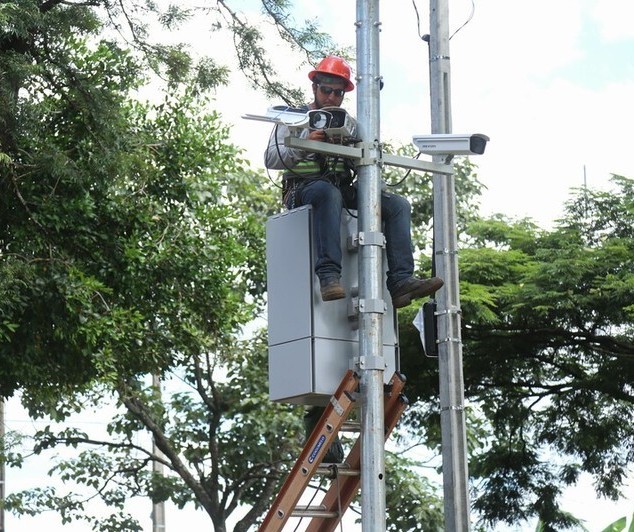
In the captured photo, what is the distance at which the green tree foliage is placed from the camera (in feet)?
42.6

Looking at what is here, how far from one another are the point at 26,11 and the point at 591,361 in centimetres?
735

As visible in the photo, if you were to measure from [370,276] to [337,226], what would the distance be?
12.2 inches

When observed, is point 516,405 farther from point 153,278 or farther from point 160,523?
point 160,523

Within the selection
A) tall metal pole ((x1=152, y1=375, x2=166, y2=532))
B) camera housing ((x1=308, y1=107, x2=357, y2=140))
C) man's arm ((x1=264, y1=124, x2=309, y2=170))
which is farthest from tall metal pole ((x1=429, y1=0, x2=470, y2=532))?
tall metal pole ((x1=152, y1=375, x2=166, y2=532))

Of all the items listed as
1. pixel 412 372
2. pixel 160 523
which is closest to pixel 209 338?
pixel 412 372

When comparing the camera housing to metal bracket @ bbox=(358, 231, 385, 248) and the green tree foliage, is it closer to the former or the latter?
metal bracket @ bbox=(358, 231, 385, 248)

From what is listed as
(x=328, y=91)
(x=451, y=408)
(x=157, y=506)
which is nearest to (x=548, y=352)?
(x=451, y=408)

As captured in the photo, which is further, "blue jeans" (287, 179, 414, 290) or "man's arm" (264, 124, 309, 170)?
"man's arm" (264, 124, 309, 170)

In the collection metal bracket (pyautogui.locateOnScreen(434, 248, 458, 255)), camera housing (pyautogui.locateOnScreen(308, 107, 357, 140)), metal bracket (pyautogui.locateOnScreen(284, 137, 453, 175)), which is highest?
metal bracket (pyautogui.locateOnScreen(434, 248, 458, 255))

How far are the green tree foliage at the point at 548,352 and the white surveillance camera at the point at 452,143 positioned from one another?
644 centimetres

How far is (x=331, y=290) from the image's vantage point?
5938mm

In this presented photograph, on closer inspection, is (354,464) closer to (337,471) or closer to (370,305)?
(337,471)

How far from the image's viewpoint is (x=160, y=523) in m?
20.6

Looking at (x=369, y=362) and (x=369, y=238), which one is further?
(x=369, y=238)
